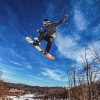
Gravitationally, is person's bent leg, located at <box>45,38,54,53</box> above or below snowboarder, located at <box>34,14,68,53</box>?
below

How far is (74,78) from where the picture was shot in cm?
4028

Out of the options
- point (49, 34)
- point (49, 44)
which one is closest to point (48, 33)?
point (49, 34)

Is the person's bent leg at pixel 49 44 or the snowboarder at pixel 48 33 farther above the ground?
the snowboarder at pixel 48 33

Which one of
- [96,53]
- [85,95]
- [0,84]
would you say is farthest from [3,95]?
[96,53]

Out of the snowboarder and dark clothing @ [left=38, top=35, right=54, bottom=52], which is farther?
dark clothing @ [left=38, top=35, right=54, bottom=52]

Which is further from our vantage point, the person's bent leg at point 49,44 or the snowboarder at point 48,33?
the person's bent leg at point 49,44

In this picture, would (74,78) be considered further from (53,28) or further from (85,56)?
(53,28)

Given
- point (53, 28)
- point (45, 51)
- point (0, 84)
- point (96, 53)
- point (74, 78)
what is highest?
point (0, 84)

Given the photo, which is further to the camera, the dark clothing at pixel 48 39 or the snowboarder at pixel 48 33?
the dark clothing at pixel 48 39

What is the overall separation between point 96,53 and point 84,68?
16.7 feet

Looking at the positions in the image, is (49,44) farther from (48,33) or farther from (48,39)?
(48,33)

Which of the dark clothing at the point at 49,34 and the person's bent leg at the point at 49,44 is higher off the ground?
the dark clothing at the point at 49,34

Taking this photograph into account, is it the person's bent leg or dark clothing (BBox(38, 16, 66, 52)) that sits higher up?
dark clothing (BBox(38, 16, 66, 52))

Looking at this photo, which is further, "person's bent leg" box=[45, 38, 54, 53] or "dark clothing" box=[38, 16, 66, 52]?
"person's bent leg" box=[45, 38, 54, 53]
